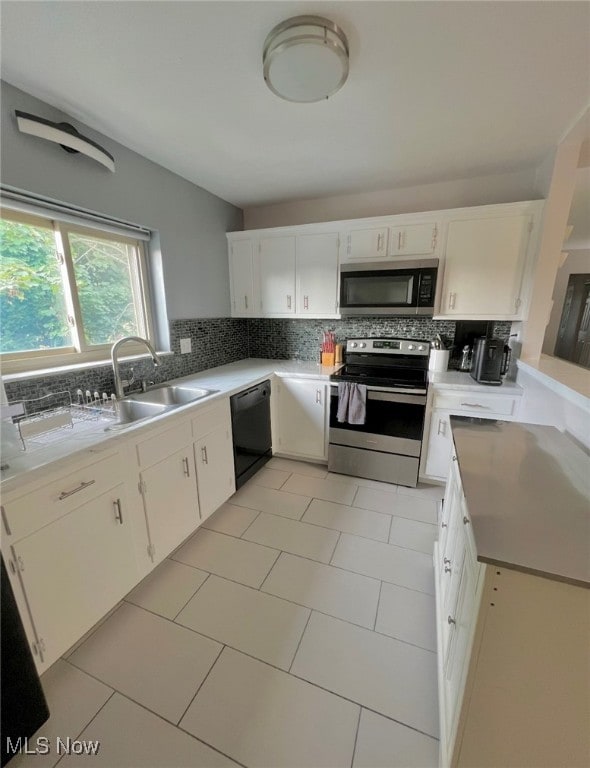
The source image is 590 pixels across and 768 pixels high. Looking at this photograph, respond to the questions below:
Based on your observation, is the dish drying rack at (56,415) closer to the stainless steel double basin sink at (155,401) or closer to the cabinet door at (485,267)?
the stainless steel double basin sink at (155,401)

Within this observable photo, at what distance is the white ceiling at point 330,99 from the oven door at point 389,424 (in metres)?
1.66

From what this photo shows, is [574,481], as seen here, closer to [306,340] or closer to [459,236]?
[459,236]

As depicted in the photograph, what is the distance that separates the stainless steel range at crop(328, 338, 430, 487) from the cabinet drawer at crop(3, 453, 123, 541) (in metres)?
1.72

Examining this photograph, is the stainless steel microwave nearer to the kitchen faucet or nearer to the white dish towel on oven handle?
the white dish towel on oven handle

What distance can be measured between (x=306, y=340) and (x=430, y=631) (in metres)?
2.48

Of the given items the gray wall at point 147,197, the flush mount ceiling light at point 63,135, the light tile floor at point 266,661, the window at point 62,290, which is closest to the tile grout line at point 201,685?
the light tile floor at point 266,661

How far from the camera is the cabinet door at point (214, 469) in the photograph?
198 centimetres

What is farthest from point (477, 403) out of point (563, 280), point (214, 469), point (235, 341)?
point (563, 280)

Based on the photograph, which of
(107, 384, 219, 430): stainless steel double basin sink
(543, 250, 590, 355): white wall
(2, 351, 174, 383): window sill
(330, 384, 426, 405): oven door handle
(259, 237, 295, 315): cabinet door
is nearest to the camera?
(2, 351, 174, 383): window sill

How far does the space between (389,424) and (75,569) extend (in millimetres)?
2095

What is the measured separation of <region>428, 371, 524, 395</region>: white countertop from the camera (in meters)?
2.18

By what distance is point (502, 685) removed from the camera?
779mm

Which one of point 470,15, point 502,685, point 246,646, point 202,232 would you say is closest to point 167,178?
point 202,232

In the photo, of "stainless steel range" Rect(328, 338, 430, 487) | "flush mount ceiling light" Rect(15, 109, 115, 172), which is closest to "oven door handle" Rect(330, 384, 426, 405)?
"stainless steel range" Rect(328, 338, 430, 487)
